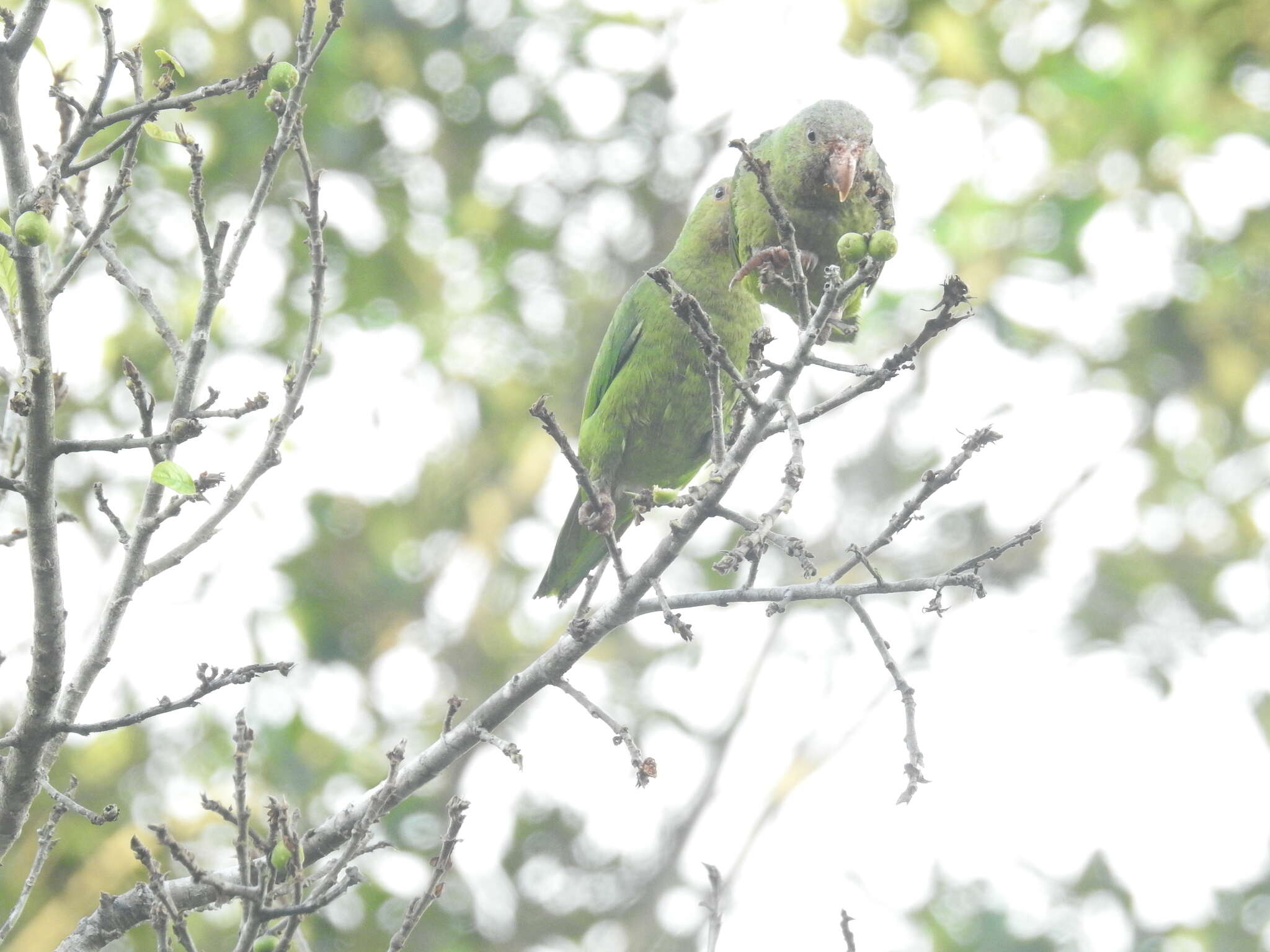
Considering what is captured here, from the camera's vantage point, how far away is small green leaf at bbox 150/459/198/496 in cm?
Result: 266

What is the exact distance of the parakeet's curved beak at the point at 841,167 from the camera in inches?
158

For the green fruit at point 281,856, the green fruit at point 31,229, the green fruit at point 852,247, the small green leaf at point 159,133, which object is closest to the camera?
Result: the green fruit at point 31,229

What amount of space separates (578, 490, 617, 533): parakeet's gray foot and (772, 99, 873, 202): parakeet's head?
1.41 m

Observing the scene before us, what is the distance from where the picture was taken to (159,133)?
3.00 meters

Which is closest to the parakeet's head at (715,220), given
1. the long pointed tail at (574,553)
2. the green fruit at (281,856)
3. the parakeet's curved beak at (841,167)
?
the parakeet's curved beak at (841,167)

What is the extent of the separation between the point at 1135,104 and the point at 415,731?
7282mm

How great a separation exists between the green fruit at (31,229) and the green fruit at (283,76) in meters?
0.79

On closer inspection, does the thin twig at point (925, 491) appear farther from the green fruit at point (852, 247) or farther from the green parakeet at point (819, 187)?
the green parakeet at point (819, 187)

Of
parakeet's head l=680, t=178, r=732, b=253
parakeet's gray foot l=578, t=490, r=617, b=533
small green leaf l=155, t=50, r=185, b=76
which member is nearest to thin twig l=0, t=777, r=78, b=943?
parakeet's gray foot l=578, t=490, r=617, b=533

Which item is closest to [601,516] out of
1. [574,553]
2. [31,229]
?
[31,229]

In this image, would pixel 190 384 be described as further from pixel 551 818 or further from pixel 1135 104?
pixel 1135 104

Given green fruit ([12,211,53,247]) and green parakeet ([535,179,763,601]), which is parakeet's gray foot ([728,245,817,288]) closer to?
green parakeet ([535,179,763,601])

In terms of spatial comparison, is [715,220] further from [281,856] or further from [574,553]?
[281,856]

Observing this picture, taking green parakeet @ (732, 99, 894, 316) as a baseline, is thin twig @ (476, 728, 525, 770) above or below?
below
